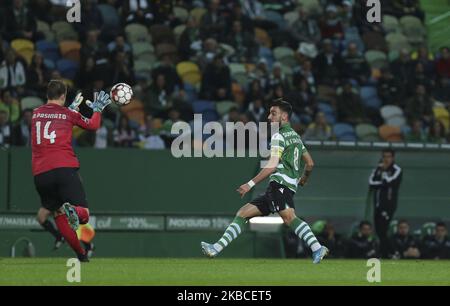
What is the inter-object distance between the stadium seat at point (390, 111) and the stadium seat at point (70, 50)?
6.15 meters

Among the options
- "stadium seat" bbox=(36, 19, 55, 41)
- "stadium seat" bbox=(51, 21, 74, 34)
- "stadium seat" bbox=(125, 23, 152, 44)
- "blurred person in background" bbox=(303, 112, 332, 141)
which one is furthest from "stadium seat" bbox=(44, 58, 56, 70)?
"blurred person in background" bbox=(303, 112, 332, 141)

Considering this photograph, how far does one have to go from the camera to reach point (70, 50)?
23578 millimetres

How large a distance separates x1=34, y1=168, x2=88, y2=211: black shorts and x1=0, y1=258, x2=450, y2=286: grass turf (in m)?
0.81

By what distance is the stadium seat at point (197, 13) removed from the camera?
83.9 feet

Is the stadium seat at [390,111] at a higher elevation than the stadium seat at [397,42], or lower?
lower

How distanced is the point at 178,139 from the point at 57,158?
6.58 metres

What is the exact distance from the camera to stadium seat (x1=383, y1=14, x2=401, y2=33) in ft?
91.0

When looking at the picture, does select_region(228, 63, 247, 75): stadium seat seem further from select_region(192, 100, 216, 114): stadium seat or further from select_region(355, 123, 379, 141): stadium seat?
select_region(355, 123, 379, 141): stadium seat

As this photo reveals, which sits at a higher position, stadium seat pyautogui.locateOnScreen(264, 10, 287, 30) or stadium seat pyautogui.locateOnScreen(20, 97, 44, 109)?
stadium seat pyautogui.locateOnScreen(264, 10, 287, 30)

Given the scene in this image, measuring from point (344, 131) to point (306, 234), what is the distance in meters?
9.31

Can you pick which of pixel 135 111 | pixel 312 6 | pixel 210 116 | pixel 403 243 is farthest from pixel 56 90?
pixel 312 6

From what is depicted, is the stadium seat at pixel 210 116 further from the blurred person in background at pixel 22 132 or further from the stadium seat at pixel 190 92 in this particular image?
the blurred person in background at pixel 22 132

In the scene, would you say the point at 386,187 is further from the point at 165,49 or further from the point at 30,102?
the point at 30,102

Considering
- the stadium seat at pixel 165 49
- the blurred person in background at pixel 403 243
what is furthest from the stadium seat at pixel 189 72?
the blurred person in background at pixel 403 243
